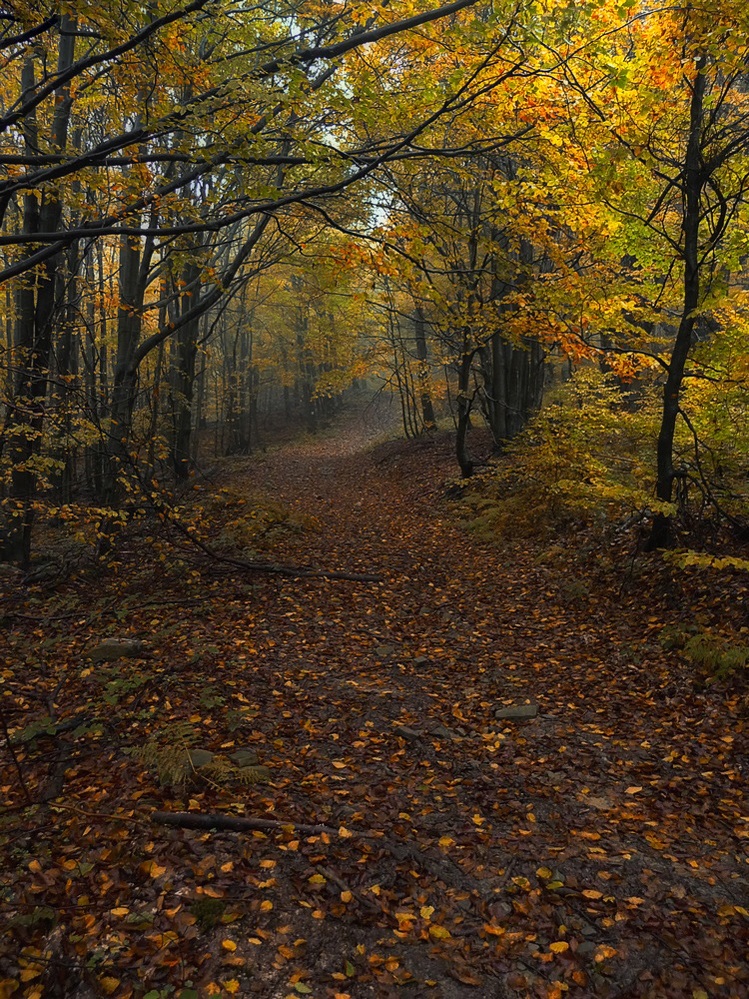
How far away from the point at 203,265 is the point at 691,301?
719 centimetres

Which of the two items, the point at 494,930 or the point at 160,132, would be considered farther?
the point at 160,132

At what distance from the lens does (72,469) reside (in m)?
14.5

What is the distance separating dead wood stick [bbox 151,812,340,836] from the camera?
410 cm

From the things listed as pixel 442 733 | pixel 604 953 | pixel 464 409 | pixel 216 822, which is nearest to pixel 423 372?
pixel 464 409

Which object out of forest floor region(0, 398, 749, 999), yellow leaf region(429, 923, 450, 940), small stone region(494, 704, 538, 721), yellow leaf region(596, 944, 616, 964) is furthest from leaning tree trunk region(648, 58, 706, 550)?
yellow leaf region(429, 923, 450, 940)

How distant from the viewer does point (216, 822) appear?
412 cm

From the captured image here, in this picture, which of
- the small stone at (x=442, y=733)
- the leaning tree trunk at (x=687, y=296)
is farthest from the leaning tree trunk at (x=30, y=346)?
the leaning tree trunk at (x=687, y=296)

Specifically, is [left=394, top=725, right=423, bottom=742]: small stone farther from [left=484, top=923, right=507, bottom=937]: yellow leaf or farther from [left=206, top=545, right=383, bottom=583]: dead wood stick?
[left=206, top=545, right=383, bottom=583]: dead wood stick

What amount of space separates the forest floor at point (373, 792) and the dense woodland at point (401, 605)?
0.09 ft

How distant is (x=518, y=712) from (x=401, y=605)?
3309 mm

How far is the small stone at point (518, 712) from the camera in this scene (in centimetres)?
592

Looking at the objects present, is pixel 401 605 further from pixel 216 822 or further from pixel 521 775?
pixel 216 822

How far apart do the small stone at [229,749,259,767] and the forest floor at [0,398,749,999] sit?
0.07ft

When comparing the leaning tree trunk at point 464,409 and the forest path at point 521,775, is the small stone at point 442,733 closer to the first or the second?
the forest path at point 521,775
